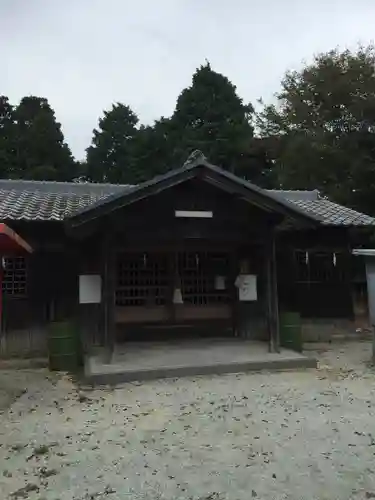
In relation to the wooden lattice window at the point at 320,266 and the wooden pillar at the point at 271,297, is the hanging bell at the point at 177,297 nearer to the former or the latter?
the wooden pillar at the point at 271,297

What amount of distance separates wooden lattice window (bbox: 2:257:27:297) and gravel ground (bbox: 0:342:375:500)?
305cm

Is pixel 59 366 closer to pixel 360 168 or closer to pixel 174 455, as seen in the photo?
pixel 174 455

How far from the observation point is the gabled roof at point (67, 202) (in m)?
9.29

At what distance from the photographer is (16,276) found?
9.77 metres

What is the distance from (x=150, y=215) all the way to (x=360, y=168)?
12136 millimetres

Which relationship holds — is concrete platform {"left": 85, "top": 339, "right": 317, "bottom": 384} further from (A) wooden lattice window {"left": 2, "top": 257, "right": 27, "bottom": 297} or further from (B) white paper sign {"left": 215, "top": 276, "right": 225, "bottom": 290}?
(A) wooden lattice window {"left": 2, "top": 257, "right": 27, "bottom": 297}

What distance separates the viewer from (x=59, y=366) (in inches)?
320

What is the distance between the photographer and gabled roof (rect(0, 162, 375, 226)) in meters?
9.29

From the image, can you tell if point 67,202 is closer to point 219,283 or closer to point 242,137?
point 219,283

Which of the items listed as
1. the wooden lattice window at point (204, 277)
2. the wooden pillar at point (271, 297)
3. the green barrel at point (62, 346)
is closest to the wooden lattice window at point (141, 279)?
the wooden lattice window at point (204, 277)

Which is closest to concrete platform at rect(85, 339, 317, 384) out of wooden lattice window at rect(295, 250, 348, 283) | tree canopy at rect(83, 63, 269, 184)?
wooden lattice window at rect(295, 250, 348, 283)

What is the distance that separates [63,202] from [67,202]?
92 mm

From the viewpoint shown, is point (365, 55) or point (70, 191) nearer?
point (70, 191)

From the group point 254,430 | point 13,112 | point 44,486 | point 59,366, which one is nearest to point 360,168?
point 59,366
